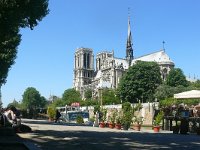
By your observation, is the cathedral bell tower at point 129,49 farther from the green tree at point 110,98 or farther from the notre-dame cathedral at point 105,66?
the green tree at point 110,98

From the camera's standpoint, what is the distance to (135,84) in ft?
335

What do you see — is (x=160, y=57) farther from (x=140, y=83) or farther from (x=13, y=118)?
(x=13, y=118)

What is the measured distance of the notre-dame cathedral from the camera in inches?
6009

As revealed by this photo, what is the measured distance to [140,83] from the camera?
102m

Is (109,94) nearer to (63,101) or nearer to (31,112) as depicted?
(63,101)

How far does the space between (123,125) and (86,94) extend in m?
131

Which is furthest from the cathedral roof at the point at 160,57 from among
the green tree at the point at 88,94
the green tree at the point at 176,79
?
the green tree at the point at 176,79

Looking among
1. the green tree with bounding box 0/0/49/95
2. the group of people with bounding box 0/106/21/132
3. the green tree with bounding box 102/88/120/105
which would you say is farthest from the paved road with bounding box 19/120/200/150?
the green tree with bounding box 102/88/120/105

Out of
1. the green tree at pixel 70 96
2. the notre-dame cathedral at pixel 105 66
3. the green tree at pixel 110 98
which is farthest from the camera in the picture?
the green tree at pixel 70 96

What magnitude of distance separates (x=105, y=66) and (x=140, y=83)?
72.6 m

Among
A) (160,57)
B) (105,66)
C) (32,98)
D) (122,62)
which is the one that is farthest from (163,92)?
(32,98)

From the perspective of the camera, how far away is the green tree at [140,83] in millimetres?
101688

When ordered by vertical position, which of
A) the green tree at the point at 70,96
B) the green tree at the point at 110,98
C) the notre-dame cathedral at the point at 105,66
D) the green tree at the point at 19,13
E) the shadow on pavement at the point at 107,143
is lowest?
the shadow on pavement at the point at 107,143

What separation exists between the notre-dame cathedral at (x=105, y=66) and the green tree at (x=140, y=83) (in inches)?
1271
